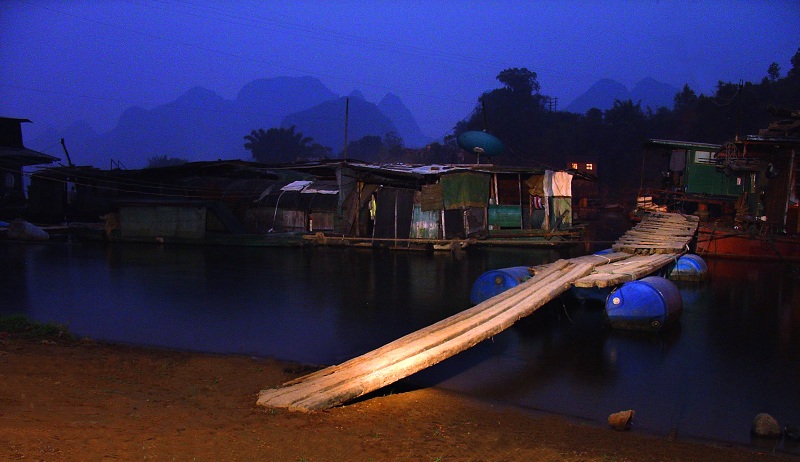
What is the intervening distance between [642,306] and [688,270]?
6930 millimetres

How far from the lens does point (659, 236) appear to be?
675 inches

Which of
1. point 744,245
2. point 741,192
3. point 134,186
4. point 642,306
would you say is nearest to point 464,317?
point 642,306

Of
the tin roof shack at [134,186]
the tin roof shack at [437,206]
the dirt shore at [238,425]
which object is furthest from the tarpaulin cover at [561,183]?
the dirt shore at [238,425]

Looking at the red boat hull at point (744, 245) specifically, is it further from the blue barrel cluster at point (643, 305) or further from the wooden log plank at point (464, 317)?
the wooden log plank at point (464, 317)

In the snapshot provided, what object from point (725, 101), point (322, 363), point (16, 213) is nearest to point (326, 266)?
point (322, 363)

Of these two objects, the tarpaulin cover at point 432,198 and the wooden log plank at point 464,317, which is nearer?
the wooden log plank at point 464,317

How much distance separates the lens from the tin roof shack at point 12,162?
30734 mm

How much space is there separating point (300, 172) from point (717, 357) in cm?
2139

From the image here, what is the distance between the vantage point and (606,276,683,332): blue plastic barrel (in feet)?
33.0

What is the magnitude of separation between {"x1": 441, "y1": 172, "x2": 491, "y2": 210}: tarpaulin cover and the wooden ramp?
9.56 metres

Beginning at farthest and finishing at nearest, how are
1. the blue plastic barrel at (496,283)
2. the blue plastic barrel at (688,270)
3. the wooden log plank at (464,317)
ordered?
the blue plastic barrel at (688,270)
the blue plastic barrel at (496,283)
the wooden log plank at (464,317)

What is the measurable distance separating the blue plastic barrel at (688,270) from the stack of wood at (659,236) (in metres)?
0.37

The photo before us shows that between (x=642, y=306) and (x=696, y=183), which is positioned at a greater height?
(x=696, y=183)

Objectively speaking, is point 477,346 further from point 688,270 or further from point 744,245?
point 744,245
